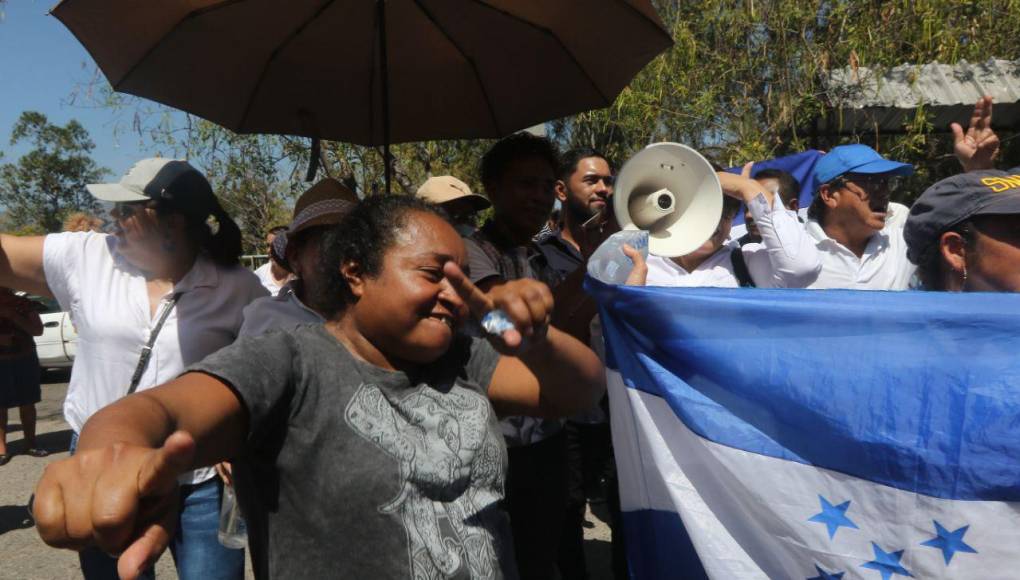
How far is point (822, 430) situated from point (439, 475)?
0.96m

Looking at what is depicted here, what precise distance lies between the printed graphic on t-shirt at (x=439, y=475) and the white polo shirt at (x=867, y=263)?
1966 millimetres

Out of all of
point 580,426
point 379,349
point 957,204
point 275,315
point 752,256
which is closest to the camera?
point 379,349

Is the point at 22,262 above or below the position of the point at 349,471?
above

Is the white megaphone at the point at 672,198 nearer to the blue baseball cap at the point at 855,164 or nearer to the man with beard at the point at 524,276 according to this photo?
the man with beard at the point at 524,276

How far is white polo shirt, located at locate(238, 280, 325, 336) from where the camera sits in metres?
2.14

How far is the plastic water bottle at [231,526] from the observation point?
7.11 ft

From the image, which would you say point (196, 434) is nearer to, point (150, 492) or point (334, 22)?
point (150, 492)

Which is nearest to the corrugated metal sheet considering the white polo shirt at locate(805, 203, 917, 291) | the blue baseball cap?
the blue baseball cap

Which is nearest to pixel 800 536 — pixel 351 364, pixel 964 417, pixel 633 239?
pixel 964 417

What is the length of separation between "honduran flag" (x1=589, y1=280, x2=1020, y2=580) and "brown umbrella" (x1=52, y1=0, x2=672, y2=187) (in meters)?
0.97

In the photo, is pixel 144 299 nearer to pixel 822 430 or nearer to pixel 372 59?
pixel 372 59

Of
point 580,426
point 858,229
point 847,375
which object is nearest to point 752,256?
point 858,229

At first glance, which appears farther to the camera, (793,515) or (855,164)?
(855,164)

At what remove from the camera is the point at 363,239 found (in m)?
1.67
